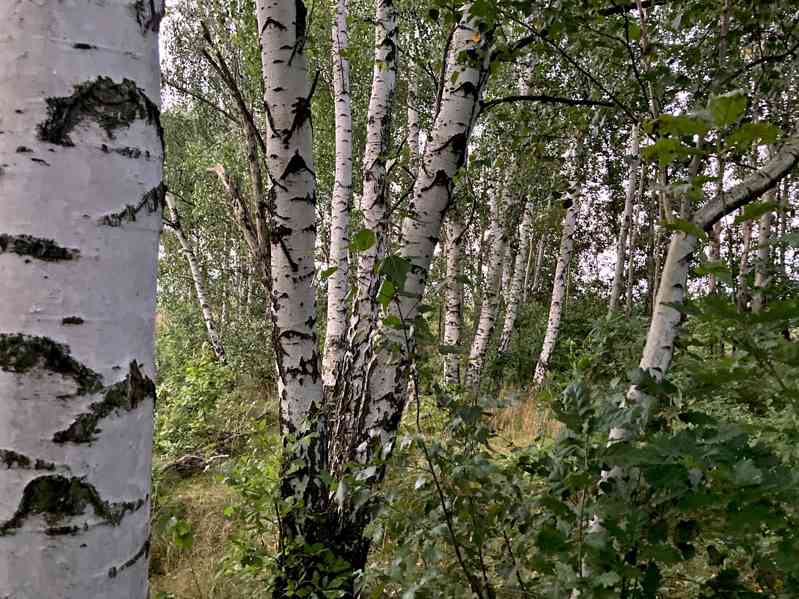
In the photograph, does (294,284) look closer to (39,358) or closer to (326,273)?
(326,273)

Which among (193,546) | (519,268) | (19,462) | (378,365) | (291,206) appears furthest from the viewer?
(519,268)

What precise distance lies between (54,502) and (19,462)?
58 millimetres

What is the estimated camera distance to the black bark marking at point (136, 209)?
0.57 meters

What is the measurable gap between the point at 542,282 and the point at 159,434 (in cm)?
1644

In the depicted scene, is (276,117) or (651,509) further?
(276,117)

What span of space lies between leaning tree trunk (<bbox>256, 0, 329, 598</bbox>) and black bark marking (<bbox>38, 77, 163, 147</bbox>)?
4.42 ft

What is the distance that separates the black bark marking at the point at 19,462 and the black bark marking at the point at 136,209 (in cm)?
27

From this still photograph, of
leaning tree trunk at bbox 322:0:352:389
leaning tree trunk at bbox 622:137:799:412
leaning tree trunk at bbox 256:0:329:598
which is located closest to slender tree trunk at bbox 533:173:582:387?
leaning tree trunk at bbox 322:0:352:389

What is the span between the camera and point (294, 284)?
6.57 ft

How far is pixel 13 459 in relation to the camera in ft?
1.71

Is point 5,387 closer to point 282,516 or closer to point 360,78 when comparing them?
point 282,516

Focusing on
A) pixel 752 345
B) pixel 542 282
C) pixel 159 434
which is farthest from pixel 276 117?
pixel 542 282

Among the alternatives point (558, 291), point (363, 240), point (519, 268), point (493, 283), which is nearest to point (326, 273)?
point (363, 240)

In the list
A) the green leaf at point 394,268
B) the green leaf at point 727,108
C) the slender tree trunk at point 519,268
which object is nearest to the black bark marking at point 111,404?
the green leaf at point 394,268
